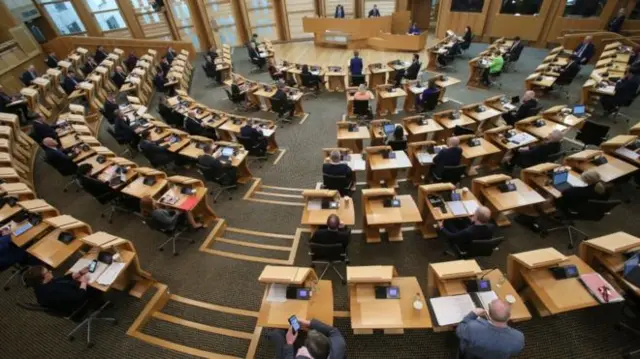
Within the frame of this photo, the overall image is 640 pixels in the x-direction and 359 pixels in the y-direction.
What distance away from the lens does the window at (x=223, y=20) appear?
16969 millimetres

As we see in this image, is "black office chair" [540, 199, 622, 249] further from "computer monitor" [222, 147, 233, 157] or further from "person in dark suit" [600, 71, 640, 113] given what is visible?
"computer monitor" [222, 147, 233, 157]

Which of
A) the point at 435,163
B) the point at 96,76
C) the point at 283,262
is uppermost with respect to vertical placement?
the point at 96,76

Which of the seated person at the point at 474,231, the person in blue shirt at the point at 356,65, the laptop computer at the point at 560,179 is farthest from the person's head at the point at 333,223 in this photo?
the person in blue shirt at the point at 356,65

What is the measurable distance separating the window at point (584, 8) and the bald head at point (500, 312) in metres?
16.0

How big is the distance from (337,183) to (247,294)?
2.60 m

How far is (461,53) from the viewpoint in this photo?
47.0 ft

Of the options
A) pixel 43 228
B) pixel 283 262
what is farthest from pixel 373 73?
pixel 43 228

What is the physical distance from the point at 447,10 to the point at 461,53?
11.0 feet

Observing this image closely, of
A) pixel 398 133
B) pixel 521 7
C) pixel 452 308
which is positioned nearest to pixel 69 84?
pixel 398 133

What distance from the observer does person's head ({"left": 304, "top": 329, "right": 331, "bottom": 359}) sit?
311 centimetres

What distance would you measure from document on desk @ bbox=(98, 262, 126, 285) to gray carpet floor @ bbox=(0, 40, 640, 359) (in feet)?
2.28

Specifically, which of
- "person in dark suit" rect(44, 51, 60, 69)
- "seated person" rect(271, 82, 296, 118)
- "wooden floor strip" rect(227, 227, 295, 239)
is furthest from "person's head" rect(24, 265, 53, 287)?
"person in dark suit" rect(44, 51, 60, 69)

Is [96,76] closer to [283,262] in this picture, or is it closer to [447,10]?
[283,262]

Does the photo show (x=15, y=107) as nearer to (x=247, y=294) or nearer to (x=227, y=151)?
(x=227, y=151)
